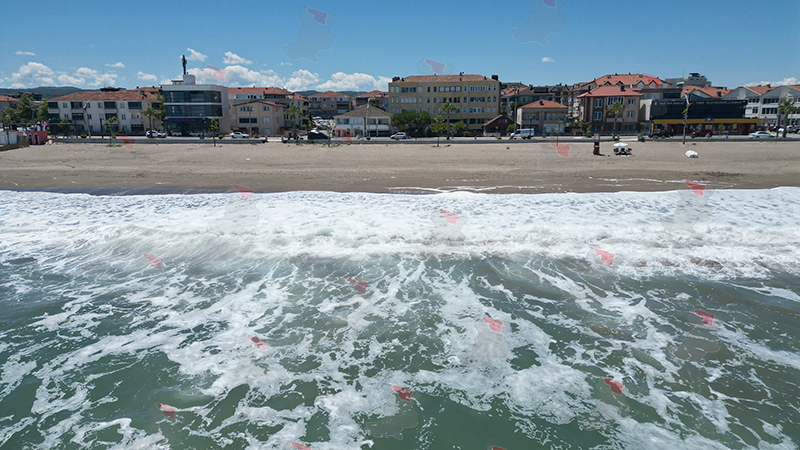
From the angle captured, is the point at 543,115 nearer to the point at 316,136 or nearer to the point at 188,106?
the point at 316,136

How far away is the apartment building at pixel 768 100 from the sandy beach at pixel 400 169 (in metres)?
65.4

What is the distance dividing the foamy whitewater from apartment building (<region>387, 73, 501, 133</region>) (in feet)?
261

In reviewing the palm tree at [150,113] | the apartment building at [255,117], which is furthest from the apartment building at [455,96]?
the palm tree at [150,113]

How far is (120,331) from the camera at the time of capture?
27.5 feet

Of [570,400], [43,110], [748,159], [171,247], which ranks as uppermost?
[43,110]

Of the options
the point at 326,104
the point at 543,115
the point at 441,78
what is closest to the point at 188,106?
the point at 441,78

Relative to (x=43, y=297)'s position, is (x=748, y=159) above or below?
above

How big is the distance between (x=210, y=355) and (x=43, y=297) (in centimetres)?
499

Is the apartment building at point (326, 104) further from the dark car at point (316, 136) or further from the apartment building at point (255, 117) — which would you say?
the dark car at point (316, 136)

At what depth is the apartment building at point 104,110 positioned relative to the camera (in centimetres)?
8906

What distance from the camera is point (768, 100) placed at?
95.6m

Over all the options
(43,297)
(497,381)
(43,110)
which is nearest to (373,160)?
(43,297)

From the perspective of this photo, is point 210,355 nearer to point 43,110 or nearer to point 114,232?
point 114,232

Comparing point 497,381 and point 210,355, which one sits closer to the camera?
point 497,381
